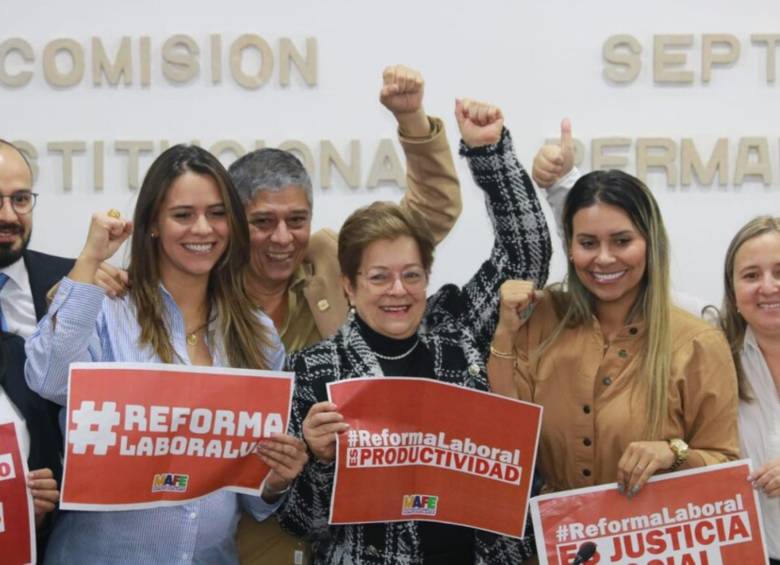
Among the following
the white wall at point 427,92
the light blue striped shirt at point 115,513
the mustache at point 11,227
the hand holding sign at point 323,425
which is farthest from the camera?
the white wall at point 427,92

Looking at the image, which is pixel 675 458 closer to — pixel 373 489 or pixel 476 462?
pixel 476 462

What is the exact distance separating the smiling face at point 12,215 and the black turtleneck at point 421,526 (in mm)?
998

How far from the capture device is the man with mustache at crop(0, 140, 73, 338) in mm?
2766

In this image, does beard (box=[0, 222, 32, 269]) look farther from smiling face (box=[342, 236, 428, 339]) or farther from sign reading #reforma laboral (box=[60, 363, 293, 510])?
smiling face (box=[342, 236, 428, 339])

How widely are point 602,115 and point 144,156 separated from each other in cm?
168

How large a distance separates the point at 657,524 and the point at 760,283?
664 mm

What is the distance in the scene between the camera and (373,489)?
237cm

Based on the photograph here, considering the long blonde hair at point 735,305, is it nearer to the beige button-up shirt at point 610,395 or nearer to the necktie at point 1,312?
the beige button-up shirt at point 610,395

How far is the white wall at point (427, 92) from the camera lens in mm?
3658

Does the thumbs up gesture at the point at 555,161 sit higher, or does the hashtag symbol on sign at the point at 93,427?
the thumbs up gesture at the point at 555,161

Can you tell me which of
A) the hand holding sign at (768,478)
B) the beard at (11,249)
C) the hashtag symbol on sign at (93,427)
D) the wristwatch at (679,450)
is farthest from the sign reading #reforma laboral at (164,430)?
the hand holding sign at (768,478)

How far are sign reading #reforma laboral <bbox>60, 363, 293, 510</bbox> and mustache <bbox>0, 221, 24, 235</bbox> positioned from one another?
764 mm

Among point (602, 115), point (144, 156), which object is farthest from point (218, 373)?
point (602, 115)

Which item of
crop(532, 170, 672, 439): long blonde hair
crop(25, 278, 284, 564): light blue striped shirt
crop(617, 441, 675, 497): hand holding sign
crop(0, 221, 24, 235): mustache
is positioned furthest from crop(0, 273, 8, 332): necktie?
crop(617, 441, 675, 497): hand holding sign
